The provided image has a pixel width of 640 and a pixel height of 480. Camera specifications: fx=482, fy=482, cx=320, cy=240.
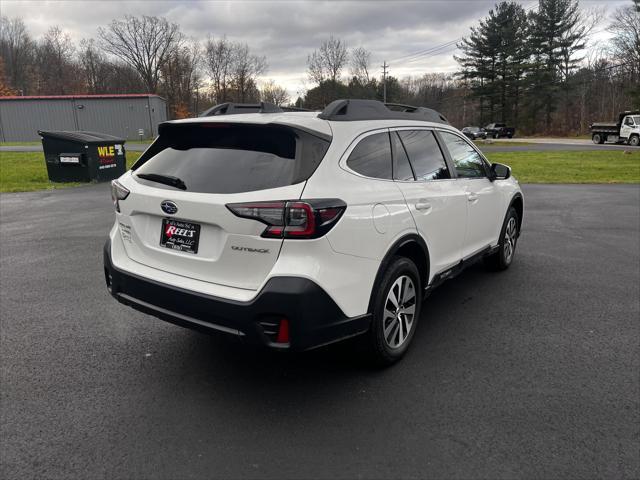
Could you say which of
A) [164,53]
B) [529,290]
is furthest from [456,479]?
[164,53]

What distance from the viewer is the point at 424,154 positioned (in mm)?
3969

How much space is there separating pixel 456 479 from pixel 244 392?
141cm

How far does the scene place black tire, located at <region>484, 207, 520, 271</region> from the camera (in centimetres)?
546

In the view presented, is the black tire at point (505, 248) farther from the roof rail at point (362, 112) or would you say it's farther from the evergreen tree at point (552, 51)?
the evergreen tree at point (552, 51)

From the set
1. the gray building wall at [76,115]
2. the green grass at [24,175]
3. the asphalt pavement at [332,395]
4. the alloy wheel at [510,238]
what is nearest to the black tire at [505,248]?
the alloy wheel at [510,238]

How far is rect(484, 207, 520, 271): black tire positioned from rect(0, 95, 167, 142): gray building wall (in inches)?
1824

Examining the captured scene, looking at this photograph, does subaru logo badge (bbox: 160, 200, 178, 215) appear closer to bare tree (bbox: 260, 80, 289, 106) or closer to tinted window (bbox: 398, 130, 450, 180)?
tinted window (bbox: 398, 130, 450, 180)

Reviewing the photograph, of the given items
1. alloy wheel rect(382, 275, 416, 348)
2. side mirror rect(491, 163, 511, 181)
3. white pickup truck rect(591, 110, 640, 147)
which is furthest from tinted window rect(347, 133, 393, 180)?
white pickup truck rect(591, 110, 640, 147)

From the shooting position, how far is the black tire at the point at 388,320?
3088 mm

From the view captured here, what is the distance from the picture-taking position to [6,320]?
14.0 feet

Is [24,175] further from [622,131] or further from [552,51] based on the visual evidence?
[552,51]

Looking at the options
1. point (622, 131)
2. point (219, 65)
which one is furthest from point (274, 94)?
point (622, 131)

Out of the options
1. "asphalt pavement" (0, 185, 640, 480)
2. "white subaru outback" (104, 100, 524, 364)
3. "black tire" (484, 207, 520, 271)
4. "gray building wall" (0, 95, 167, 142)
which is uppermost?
"gray building wall" (0, 95, 167, 142)

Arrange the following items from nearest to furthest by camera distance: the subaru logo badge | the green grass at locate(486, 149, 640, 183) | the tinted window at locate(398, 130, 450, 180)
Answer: the subaru logo badge
the tinted window at locate(398, 130, 450, 180)
the green grass at locate(486, 149, 640, 183)
